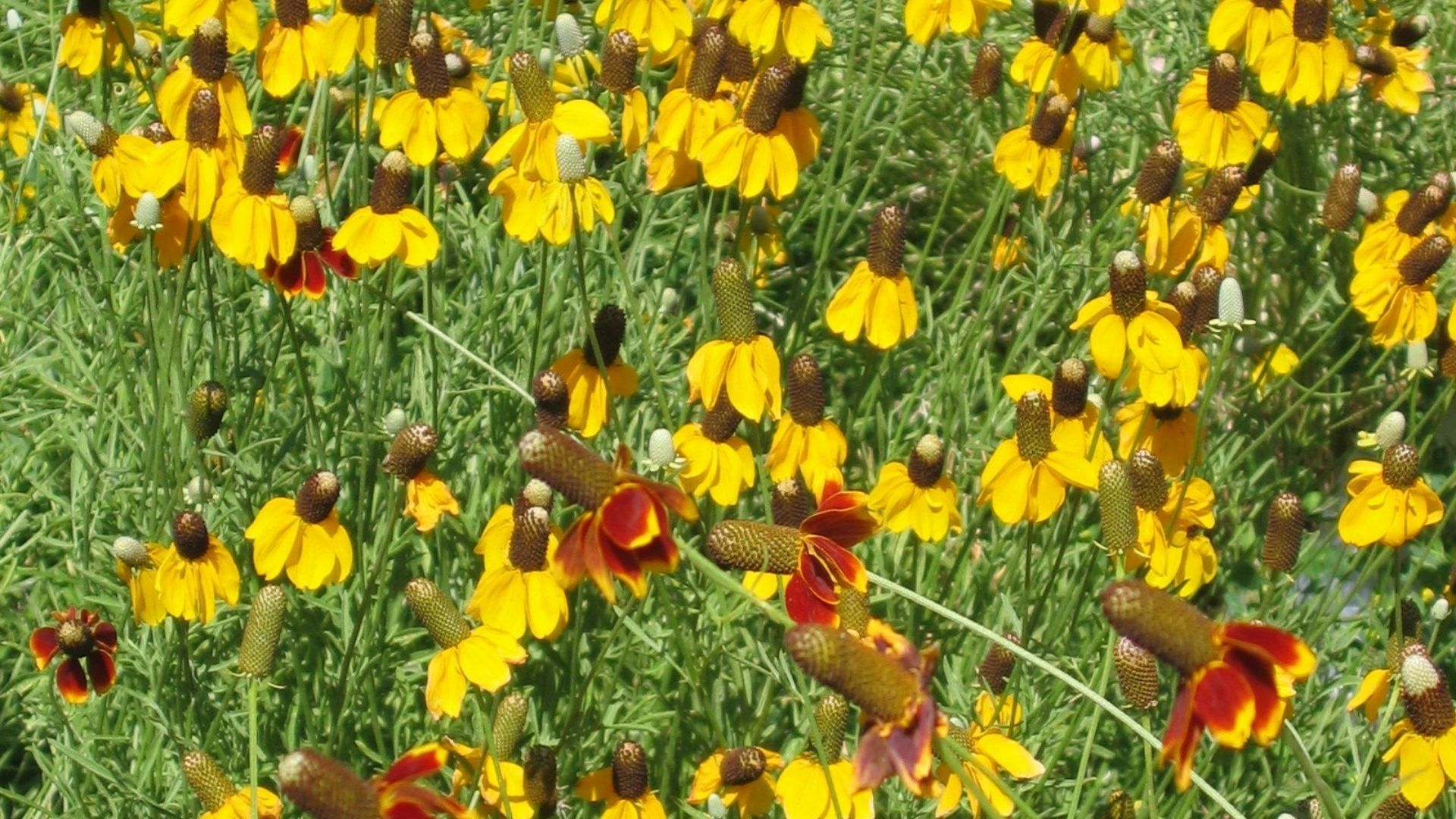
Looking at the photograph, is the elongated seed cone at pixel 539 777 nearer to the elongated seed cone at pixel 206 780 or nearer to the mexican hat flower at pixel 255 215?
the elongated seed cone at pixel 206 780

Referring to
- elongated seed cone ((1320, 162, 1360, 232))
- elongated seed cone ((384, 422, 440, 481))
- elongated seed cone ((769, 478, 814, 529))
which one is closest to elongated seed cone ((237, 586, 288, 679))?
elongated seed cone ((384, 422, 440, 481))

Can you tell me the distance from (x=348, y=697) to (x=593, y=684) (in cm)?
34

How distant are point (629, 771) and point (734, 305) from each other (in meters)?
0.56

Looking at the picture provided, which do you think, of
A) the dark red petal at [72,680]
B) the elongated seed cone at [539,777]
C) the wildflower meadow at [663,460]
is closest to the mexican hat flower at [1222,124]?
the wildflower meadow at [663,460]

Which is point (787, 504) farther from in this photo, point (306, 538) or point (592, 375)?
point (306, 538)

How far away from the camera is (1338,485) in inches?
141

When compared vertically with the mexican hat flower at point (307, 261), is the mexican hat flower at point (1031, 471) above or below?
below

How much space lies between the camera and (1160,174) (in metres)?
2.68

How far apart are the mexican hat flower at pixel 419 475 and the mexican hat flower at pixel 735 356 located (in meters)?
0.33

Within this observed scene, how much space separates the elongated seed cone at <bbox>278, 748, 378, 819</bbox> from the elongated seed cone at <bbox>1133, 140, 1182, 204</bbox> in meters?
1.60

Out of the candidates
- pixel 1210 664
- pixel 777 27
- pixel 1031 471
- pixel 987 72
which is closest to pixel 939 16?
pixel 777 27

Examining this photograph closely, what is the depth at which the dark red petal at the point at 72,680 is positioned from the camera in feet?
7.29

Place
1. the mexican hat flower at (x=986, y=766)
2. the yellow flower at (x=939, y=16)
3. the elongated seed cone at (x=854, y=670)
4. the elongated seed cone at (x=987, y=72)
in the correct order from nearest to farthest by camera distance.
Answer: the elongated seed cone at (x=854, y=670) < the mexican hat flower at (x=986, y=766) < the yellow flower at (x=939, y=16) < the elongated seed cone at (x=987, y=72)

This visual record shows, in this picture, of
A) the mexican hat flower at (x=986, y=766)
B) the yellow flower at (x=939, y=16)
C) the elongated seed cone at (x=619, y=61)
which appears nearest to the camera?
the mexican hat flower at (x=986, y=766)
